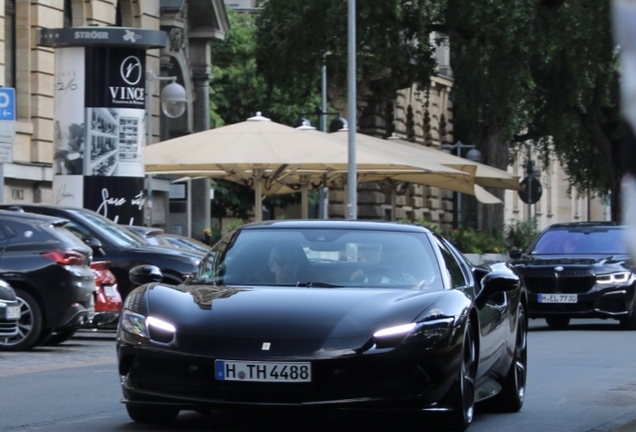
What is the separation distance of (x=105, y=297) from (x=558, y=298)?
24.4 feet

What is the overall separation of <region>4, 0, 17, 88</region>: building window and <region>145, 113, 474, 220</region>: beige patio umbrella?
18.8ft

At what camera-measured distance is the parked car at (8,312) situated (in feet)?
53.0

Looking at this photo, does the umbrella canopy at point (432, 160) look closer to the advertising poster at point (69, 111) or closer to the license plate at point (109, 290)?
the advertising poster at point (69, 111)

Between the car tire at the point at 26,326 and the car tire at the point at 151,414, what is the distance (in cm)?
750

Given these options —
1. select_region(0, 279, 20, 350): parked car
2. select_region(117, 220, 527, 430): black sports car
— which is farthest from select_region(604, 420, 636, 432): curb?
select_region(0, 279, 20, 350): parked car

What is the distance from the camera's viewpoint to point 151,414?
30.1ft

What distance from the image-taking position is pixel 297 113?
6119 centimetres

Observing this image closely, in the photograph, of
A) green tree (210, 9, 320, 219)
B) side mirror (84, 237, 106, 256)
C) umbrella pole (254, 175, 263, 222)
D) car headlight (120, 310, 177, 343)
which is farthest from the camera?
green tree (210, 9, 320, 219)

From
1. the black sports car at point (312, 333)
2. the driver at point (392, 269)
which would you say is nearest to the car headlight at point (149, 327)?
the black sports car at point (312, 333)

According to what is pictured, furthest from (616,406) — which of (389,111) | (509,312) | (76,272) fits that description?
(389,111)

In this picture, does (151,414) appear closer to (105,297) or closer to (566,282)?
(105,297)

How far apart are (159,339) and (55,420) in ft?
4.79

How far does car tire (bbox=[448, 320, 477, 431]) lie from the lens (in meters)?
8.75

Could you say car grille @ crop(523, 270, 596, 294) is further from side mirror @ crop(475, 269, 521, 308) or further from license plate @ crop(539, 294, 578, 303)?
side mirror @ crop(475, 269, 521, 308)
